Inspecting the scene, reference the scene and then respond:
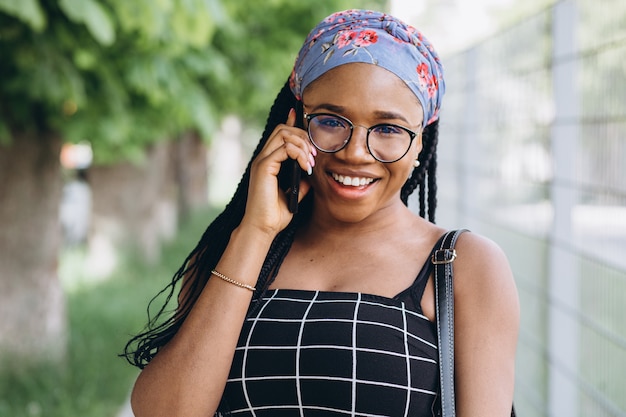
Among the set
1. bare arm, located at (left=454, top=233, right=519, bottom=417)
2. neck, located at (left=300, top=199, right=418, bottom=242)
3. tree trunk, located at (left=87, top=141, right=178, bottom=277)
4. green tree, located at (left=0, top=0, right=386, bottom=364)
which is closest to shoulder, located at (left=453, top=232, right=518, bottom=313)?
bare arm, located at (left=454, top=233, right=519, bottom=417)

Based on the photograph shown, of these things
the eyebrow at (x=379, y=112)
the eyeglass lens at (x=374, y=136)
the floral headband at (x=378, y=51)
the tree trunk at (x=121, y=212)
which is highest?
the floral headband at (x=378, y=51)

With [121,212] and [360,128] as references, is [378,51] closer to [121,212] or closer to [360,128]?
[360,128]

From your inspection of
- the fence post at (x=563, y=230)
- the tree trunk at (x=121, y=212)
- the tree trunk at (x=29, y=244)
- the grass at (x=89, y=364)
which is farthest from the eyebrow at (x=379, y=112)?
the tree trunk at (x=121, y=212)

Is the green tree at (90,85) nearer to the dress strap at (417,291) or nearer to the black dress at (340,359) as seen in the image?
the black dress at (340,359)

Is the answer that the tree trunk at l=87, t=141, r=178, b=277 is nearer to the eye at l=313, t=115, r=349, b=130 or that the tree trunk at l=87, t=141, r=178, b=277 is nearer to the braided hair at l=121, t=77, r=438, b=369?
the braided hair at l=121, t=77, r=438, b=369

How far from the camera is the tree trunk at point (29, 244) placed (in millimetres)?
6504

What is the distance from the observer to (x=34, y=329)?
6.67m

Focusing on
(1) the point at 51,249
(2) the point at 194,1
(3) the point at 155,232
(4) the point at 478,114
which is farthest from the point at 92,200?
(2) the point at 194,1

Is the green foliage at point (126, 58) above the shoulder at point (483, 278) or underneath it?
above

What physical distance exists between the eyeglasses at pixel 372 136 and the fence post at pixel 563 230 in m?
2.03

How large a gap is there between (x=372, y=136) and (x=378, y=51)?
0.67ft

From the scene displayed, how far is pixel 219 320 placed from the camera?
2078mm

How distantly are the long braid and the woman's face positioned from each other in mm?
167

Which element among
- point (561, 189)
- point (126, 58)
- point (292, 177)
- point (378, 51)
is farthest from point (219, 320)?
point (126, 58)
